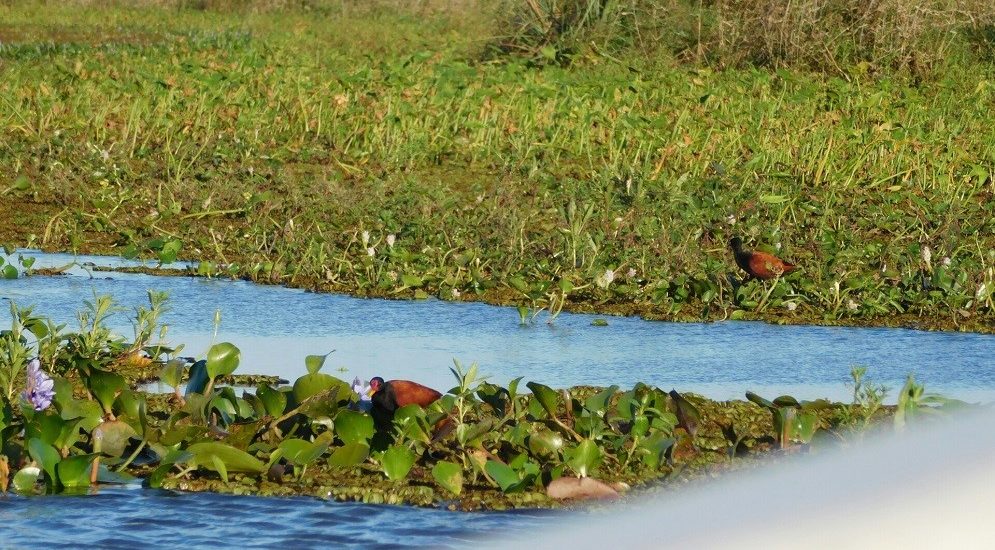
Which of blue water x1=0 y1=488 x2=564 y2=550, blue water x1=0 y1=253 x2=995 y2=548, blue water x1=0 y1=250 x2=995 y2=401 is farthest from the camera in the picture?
blue water x1=0 y1=250 x2=995 y2=401

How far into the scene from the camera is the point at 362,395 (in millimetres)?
3607

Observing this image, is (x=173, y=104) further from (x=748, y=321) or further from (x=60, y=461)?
(x=60, y=461)

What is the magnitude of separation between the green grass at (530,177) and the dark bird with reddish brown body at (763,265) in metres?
0.08

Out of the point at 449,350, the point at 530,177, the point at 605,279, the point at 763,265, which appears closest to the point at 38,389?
the point at 449,350

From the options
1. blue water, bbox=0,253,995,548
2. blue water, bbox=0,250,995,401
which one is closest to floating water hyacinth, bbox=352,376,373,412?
blue water, bbox=0,253,995,548

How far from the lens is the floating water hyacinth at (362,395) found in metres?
3.61

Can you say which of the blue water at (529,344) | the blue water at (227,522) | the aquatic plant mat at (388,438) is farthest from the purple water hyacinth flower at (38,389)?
the blue water at (529,344)

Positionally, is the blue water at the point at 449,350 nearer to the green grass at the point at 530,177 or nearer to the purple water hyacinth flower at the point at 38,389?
the green grass at the point at 530,177

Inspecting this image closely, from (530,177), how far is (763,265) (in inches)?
109

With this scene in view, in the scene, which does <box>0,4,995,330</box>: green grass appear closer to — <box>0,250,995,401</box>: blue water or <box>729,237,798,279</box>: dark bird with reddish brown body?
<box>729,237,798,279</box>: dark bird with reddish brown body

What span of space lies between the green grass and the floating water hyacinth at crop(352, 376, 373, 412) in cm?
204

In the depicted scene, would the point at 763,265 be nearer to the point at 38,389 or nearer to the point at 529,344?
the point at 529,344

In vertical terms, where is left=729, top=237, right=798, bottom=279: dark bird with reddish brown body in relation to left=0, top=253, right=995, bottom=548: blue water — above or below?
above

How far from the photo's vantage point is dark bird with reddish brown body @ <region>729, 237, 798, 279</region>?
19.3ft
